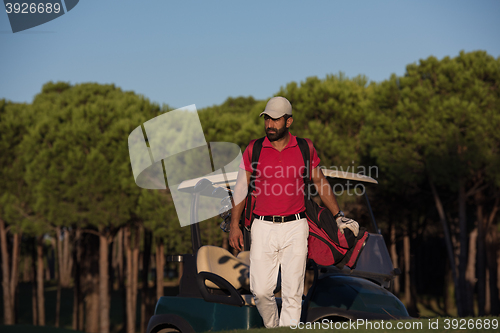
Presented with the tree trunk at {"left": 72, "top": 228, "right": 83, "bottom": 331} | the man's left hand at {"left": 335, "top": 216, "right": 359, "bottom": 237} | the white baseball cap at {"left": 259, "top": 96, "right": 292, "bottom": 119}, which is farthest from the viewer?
the tree trunk at {"left": 72, "top": 228, "right": 83, "bottom": 331}

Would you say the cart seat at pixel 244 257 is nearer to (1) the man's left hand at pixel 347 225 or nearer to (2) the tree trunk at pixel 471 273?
(1) the man's left hand at pixel 347 225

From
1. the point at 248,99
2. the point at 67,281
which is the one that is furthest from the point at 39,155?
the point at 248,99

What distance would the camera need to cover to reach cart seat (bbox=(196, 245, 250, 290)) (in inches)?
202

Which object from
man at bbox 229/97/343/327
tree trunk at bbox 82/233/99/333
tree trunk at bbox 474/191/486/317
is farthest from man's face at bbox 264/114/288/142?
tree trunk at bbox 82/233/99/333

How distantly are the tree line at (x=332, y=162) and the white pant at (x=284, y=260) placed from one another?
1346cm

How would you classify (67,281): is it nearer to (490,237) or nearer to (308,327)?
(490,237)

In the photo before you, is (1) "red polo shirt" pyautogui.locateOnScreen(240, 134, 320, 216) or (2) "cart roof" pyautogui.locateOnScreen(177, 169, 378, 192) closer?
(1) "red polo shirt" pyautogui.locateOnScreen(240, 134, 320, 216)

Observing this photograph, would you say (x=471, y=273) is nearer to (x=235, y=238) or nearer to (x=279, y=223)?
(x=279, y=223)

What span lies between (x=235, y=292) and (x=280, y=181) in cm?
130

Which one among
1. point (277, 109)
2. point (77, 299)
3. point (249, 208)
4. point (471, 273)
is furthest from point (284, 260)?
point (77, 299)

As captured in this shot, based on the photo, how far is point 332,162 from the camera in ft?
58.9

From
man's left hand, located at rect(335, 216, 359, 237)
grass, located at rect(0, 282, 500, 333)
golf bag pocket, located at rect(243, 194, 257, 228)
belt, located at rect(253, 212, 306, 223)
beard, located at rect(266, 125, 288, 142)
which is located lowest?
grass, located at rect(0, 282, 500, 333)

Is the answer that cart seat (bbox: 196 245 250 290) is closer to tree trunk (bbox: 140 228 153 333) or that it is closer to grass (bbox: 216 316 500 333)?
grass (bbox: 216 316 500 333)

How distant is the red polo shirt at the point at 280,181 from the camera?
4020mm
